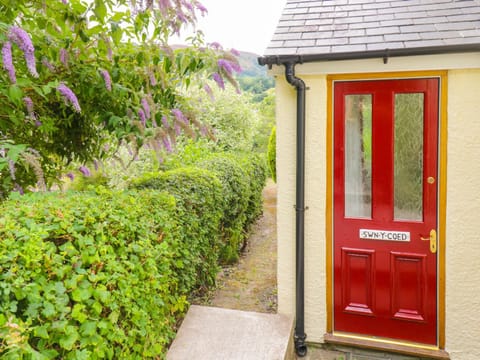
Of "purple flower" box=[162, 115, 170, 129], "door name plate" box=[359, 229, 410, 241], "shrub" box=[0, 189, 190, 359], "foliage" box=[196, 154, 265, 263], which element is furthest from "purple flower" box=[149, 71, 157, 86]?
"foliage" box=[196, 154, 265, 263]

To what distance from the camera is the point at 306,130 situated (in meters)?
4.45

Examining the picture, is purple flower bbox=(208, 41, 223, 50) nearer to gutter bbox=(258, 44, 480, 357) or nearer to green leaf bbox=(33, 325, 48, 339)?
gutter bbox=(258, 44, 480, 357)

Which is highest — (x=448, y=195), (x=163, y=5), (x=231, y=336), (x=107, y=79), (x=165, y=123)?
(x=163, y=5)

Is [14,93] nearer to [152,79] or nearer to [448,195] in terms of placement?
[152,79]

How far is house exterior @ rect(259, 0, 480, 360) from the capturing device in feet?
13.4

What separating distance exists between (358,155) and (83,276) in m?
3.04

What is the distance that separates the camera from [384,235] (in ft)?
14.2

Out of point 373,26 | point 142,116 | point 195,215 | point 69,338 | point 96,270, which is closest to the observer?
point 69,338

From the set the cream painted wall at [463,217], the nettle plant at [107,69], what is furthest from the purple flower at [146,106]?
the cream painted wall at [463,217]

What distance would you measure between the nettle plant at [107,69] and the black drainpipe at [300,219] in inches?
38.2

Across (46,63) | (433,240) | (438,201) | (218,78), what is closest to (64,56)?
(46,63)

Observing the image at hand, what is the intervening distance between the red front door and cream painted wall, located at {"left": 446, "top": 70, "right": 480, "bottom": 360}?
0.50 ft

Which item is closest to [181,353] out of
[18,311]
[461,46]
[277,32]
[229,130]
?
[18,311]

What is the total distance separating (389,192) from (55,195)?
3.20 m
